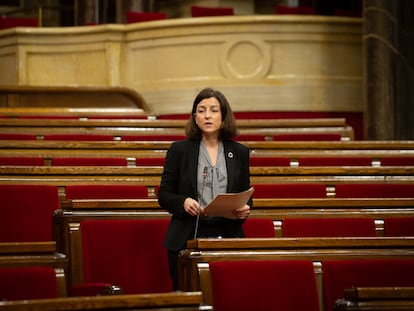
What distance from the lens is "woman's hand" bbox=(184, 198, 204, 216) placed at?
106 inches

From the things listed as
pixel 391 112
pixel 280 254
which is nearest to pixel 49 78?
pixel 391 112

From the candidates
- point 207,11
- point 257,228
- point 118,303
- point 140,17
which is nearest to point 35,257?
point 118,303

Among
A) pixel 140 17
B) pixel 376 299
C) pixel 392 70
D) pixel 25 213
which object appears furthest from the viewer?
pixel 140 17

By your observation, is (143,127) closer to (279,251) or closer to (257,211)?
(257,211)

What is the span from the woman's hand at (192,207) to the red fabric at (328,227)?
367 millimetres

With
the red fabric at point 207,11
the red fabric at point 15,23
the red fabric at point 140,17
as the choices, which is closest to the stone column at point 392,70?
the red fabric at point 207,11

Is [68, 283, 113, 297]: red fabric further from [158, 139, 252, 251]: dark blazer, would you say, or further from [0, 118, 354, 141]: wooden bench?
[0, 118, 354, 141]: wooden bench

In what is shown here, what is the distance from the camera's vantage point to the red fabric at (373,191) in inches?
145

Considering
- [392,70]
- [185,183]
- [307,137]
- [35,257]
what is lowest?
[35,257]

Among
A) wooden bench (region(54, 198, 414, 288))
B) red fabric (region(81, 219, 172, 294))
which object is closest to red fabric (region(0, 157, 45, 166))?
wooden bench (region(54, 198, 414, 288))

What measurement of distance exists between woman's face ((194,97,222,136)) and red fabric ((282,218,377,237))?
14.4 inches

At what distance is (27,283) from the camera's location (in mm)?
2156

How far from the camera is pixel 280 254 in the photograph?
98.4 inches

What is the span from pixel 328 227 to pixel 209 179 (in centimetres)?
43
